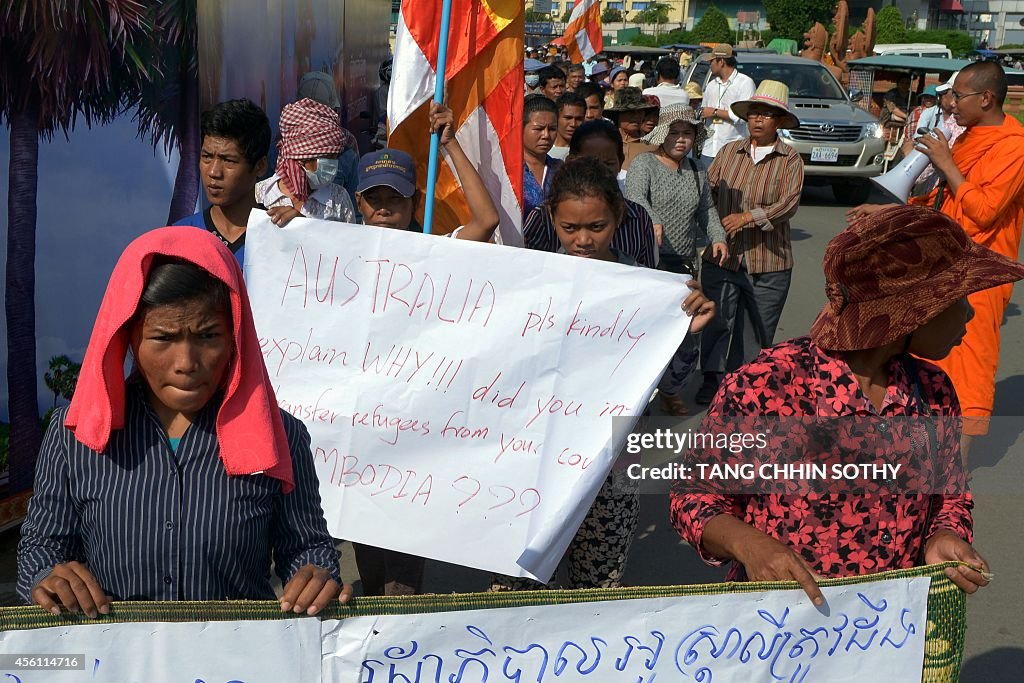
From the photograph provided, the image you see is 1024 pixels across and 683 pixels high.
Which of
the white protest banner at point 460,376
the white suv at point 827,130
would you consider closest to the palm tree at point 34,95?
the white protest banner at point 460,376

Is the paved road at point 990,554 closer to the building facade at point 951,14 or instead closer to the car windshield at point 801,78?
the car windshield at point 801,78

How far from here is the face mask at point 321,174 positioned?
4523mm

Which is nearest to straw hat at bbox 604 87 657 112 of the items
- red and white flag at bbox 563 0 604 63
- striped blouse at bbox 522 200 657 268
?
red and white flag at bbox 563 0 604 63

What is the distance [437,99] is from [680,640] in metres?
A: 2.46

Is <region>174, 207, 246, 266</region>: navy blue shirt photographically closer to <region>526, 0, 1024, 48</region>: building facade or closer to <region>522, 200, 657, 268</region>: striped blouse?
<region>522, 200, 657, 268</region>: striped blouse

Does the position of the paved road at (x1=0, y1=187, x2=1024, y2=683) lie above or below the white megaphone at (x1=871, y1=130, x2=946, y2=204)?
below

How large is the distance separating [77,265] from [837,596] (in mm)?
3515

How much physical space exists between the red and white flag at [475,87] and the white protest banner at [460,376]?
95 cm

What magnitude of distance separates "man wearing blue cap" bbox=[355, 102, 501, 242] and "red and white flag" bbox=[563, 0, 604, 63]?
8.82m

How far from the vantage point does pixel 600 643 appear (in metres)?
2.30

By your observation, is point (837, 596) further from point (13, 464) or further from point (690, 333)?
point (13, 464)

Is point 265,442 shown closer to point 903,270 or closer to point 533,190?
point 903,270

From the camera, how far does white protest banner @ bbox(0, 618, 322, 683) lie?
79.4 inches

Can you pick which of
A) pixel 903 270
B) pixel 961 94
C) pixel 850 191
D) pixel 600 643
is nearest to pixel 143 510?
pixel 600 643
